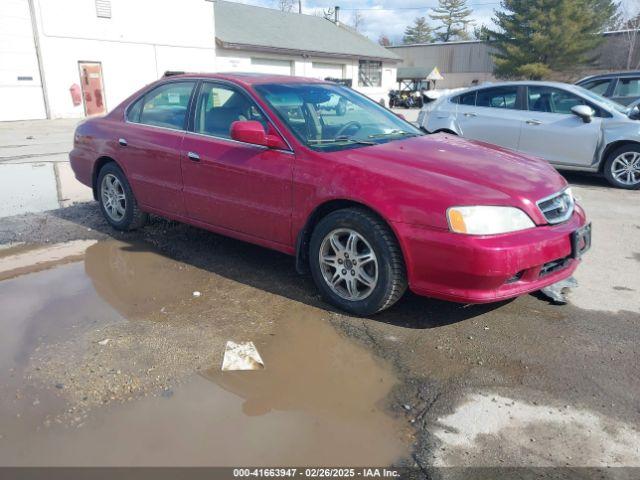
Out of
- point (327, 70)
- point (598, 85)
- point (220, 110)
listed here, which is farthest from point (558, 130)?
point (327, 70)

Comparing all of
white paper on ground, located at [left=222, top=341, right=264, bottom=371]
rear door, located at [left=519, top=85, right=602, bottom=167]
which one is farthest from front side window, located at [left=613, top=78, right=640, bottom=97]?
white paper on ground, located at [left=222, top=341, right=264, bottom=371]

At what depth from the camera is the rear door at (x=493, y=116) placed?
27.3ft

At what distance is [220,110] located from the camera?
176 inches

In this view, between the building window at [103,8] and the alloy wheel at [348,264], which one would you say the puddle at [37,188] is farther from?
the building window at [103,8]

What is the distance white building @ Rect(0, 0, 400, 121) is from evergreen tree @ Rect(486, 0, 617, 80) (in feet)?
57.2

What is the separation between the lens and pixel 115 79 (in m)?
23.0

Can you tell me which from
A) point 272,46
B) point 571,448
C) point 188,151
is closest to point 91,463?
point 571,448

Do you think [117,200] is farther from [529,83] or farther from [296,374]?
[529,83]

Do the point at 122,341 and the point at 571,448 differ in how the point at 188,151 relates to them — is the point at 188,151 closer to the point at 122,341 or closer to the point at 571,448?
the point at 122,341

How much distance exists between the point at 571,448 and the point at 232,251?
3.43 meters

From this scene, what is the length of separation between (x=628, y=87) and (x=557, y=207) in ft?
29.0

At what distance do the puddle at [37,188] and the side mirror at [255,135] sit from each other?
387 centimetres

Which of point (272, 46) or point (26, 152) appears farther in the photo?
point (272, 46)

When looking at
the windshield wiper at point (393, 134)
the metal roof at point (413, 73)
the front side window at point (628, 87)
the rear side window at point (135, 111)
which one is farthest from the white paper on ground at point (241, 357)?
the metal roof at point (413, 73)
